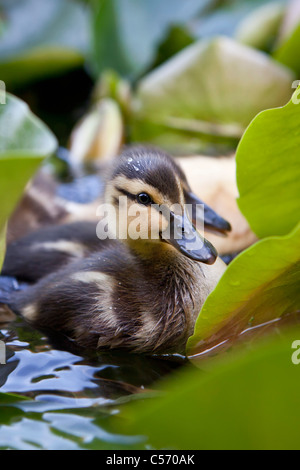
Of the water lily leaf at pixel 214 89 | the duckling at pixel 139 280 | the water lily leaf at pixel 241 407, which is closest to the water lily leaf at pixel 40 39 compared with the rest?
the water lily leaf at pixel 214 89

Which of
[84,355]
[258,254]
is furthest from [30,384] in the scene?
[258,254]

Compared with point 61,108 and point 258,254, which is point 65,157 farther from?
point 258,254

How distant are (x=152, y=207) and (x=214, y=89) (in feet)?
5.37

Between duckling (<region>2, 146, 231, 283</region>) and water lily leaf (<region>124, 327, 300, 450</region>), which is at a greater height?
duckling (<region>2, 146, 231, 283</region>)

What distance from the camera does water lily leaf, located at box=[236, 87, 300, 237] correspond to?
1343 mm

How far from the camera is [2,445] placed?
1.20 metres

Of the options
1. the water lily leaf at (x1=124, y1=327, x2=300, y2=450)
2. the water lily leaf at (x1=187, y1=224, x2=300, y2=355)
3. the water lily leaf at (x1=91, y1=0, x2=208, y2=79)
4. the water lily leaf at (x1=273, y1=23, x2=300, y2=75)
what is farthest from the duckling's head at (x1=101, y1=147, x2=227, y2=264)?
the water lily leaf at (x1=91, y1=0, x2=208, y2=79)

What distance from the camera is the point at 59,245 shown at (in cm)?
197

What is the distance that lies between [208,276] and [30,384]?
0.49 meters

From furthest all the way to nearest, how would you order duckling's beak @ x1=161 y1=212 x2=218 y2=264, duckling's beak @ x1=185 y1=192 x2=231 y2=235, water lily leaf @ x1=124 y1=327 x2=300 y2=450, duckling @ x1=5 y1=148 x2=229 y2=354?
duckling's beak @ x1=185 y1=192 x2=231 y2=235 → duckling @ x1=5 y1=148 x2=229 y2=354 → duckling's beak @ x1=161 y1=212 x2=218 y2=264 → water lily leaf @ x1=124 y1=327 x2=300 y2=450

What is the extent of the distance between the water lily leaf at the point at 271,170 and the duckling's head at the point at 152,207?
0.43ft

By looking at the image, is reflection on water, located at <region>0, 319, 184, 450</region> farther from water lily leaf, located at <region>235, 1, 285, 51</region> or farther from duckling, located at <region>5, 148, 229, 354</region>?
water lily leaf, located at <region>235, 1, 285, 51</region>

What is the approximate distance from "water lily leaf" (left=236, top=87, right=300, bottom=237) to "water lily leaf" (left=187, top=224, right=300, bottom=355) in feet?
0.40

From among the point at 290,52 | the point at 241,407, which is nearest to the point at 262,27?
the point at 290,52
